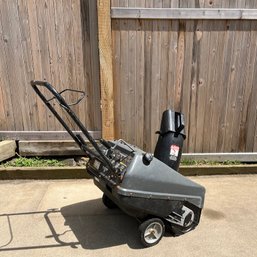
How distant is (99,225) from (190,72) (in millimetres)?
2344

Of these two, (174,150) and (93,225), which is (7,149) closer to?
(93,225)

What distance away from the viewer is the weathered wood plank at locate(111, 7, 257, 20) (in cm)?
372

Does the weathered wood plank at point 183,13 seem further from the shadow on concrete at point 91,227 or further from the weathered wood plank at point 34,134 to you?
the shadow on concrete at point 91,227

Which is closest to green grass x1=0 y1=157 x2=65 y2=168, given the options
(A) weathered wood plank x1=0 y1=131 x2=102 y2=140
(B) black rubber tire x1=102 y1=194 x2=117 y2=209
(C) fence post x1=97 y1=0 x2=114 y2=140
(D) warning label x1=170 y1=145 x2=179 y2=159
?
(A) weathered wood plank x1=0 y1=131 x2=102 y2=140

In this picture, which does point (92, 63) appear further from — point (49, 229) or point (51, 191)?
point (49, 229)

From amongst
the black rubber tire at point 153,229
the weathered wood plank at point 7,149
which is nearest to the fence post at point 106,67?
the weathered wood plank at point 7,149

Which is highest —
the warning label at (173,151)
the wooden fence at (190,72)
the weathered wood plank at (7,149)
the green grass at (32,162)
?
the wooden fence at (190,72)

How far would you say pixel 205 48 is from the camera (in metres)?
3.95

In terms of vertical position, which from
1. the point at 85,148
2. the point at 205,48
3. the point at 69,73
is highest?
the point at 205,48

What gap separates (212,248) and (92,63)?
268 centimetres

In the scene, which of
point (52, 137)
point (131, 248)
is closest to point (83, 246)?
point (131, 248)

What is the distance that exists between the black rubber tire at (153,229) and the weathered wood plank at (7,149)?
2386 mm

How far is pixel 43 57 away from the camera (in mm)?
3924

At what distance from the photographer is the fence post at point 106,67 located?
3.67m
